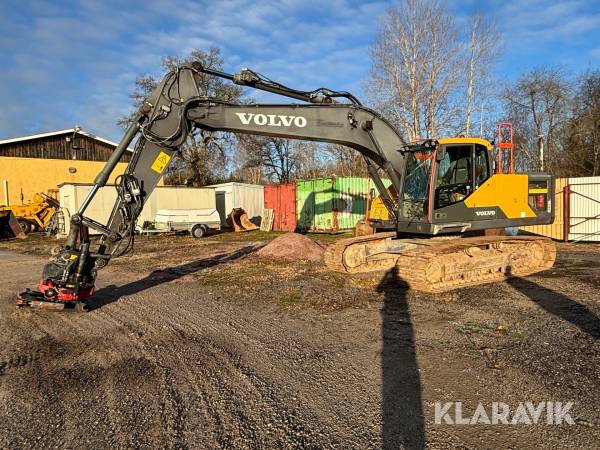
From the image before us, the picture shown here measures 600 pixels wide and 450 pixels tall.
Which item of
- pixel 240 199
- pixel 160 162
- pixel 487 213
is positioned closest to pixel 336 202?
pixel 240 199

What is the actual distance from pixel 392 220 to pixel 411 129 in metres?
19.2

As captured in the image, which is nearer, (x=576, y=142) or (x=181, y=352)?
(x=181, y=352)

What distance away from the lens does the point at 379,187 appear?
9.48 meters

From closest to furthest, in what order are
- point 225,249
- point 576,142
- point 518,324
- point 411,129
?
1. point 518,324
2. point 225,249
3. point 411,129
4. point 576,142

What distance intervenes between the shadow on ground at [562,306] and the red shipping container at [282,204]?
15784mm

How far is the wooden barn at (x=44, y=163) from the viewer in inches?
1148

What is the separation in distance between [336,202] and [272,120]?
14.1 meters

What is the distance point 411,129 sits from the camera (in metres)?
26.8

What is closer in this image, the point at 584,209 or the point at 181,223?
the point at 584,209

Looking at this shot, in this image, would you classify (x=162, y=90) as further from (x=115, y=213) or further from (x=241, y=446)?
(x=241, y=446)

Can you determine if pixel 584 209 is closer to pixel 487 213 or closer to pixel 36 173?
pixel 487 213

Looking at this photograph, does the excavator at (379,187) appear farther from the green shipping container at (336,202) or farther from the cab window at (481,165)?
the green shipping container at (336,202)

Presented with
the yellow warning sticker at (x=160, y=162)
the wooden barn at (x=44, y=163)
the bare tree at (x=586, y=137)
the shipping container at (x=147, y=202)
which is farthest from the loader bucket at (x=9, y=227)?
the bare tree at (x=586, y=137)

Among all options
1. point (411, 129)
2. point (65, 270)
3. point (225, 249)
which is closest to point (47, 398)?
point (65, 270)
